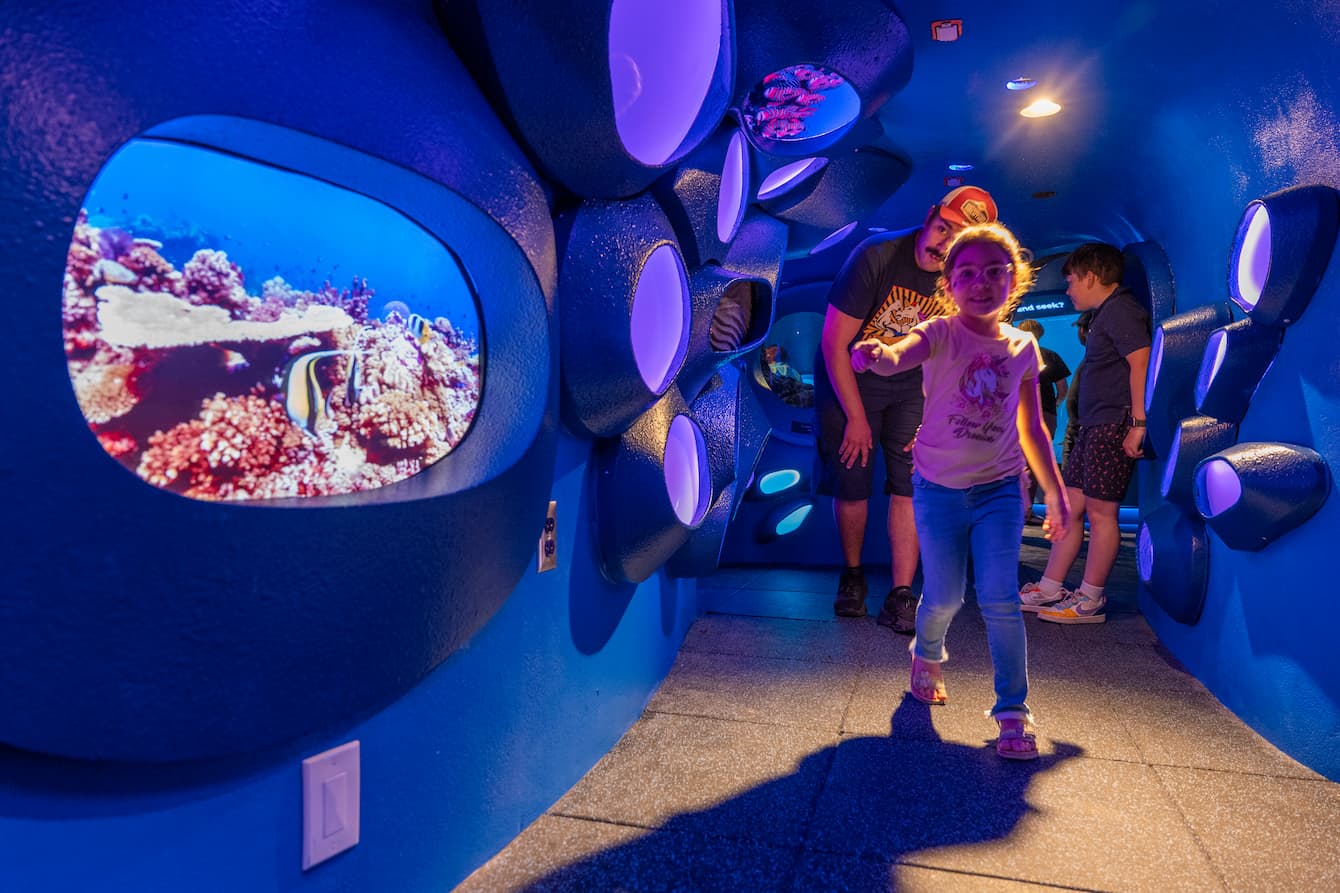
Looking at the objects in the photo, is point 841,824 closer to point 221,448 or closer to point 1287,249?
point 221,448

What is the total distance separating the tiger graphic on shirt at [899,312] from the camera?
9.37ft

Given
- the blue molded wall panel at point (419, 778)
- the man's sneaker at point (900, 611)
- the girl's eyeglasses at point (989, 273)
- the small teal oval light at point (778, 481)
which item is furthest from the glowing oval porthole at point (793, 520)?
the girl's eyeglasses at point (989, 273)

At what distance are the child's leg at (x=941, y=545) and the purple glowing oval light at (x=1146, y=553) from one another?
1.28 metres

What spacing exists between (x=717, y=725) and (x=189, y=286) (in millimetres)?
1641

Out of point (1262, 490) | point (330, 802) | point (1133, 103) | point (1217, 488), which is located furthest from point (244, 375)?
point (1133, 103)

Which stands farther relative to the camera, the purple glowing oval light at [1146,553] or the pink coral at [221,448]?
the purple glowing oval light at [1146,553]

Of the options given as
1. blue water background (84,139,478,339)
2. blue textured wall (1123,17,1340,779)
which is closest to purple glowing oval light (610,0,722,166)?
blue water background (84,139,478,339)

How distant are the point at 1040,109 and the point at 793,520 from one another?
2.43 metres

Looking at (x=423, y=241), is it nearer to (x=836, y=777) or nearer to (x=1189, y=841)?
(x=836, y=777)

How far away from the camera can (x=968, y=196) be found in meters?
2.56

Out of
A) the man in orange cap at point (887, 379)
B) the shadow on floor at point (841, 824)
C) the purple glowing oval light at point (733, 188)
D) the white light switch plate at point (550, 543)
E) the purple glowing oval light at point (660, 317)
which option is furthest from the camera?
the man in orange cap at point (887, 379)

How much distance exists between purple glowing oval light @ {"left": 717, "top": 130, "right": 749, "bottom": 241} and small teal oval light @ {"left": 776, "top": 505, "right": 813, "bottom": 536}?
2.50 m

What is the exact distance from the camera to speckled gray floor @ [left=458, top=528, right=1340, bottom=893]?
4.36 ft

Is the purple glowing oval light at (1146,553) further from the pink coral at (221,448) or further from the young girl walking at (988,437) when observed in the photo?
the pink coral at (221,448)
